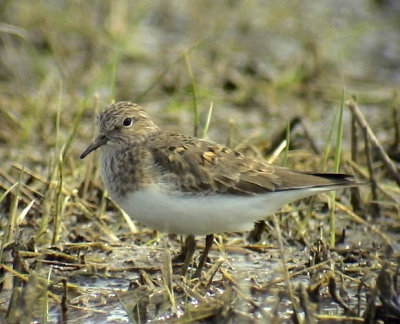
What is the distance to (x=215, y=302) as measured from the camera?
5.89 metres

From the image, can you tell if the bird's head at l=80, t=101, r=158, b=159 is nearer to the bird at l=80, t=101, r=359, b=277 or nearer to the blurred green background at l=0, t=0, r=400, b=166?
the bird at l=80, t=101, r=359, b=277

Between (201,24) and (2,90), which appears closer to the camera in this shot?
(2,90)

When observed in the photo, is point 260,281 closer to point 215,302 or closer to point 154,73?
point 215,302

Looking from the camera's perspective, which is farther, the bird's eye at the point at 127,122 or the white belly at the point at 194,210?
the bird's eye at the point at 127,122

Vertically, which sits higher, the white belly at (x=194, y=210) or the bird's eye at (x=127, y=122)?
the bird's eye at (x=127, y=122)

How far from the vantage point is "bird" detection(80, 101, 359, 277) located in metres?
6.48

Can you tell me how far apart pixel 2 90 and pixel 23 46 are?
1489 millimetres

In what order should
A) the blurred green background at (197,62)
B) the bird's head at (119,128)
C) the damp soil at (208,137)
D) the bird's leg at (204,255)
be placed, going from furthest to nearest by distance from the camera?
the blurred green background at (197,62) → the bird's head at (119,128) → the bird's leg at (204,255) → the damp soil at (208,137)

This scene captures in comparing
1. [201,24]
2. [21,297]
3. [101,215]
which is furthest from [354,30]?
[21,297]

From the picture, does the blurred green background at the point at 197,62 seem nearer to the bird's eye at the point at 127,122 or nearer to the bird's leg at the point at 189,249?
the bird's eye at the point at 127,122

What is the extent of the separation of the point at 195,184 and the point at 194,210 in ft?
0.67

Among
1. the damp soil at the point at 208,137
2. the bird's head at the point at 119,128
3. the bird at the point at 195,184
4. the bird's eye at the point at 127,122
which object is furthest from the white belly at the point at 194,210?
the bird's eye at the point at 127,122

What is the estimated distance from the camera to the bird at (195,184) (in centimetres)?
648

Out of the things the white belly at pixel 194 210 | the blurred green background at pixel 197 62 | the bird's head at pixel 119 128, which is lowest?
the white belly at pixel 194 210
